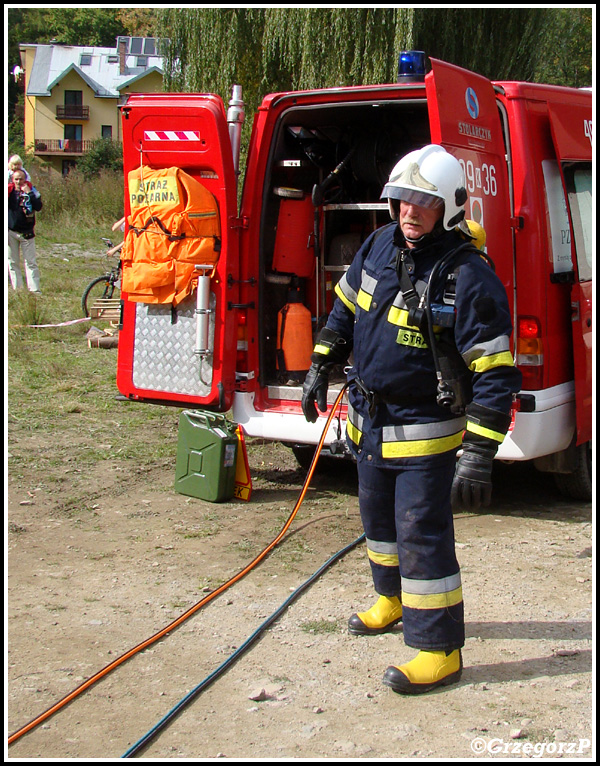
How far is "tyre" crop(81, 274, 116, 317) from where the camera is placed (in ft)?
40.9

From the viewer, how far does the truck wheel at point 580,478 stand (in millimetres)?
5650

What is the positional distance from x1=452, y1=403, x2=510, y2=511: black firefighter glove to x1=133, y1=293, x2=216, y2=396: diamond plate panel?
2.51 metres

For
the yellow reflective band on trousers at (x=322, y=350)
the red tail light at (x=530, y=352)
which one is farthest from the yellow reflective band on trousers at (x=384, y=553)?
the red tail light at (x=530, y=352)

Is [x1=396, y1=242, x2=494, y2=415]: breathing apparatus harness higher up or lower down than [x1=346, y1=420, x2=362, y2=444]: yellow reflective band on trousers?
higher up

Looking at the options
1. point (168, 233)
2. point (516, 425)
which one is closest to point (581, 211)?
point (516, 425)

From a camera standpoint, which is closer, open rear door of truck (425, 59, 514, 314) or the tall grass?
open rear door of truck (425, 59, 514, 314)

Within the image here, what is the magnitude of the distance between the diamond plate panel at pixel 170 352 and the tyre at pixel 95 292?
268 inches

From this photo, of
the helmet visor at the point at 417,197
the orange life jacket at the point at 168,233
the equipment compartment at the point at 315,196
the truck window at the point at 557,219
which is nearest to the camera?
the helmet visor at the point at 417,197

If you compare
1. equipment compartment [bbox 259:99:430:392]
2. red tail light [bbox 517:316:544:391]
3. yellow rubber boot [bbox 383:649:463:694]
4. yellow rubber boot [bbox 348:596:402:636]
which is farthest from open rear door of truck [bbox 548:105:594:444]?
yellow rubber boot [bbox 383:649:463:694]

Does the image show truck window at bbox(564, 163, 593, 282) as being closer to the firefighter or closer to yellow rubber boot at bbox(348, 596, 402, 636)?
the firefighter

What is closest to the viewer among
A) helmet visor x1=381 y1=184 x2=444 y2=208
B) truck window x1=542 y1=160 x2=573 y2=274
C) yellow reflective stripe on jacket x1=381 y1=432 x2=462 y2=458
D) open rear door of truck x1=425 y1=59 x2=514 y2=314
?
helmet visor x1=381 y1=184 x2=444 y2=208

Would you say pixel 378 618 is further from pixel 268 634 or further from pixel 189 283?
pixel 189 283

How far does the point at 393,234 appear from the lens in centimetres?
369

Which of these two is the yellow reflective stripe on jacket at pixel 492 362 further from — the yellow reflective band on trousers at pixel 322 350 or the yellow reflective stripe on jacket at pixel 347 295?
the yellow reflective band on trousers at pixel 322 350
